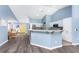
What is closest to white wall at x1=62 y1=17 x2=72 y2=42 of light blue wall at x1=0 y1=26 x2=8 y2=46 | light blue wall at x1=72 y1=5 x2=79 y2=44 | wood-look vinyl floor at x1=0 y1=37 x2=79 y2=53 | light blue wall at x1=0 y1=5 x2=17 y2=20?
light blue wall at x1=72 y1=5 x2=79 y2=44

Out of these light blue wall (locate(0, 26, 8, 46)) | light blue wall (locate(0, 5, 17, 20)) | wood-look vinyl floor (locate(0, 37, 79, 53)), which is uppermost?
light blue wall (locate(0, 5, 17, 20))

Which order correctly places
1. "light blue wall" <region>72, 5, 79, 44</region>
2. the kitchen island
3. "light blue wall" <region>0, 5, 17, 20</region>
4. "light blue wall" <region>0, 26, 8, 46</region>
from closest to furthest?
1. "light blue wall" <region>0, 5, 17, 20</region>
2. "light blue wall" <region>72, 5, 79, 44</region>
3. "light blue wall" <region>0, 26, 8, 46</region>
4. the kitchen island

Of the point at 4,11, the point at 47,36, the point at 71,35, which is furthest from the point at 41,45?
the point at 4,11

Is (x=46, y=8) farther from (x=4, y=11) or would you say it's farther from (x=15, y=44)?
(x=15, y=44)

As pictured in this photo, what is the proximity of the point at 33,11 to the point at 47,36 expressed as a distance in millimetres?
1387

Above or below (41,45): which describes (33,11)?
above

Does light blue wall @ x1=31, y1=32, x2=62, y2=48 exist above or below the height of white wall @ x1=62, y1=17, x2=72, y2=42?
below

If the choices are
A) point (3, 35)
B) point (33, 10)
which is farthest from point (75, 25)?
point (3, 35)

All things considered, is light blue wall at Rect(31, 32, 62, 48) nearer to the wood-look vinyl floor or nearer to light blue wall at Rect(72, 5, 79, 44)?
the wood-look vinyl floor

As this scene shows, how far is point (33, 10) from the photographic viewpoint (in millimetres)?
2676

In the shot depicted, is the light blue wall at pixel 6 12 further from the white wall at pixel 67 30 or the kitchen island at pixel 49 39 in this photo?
the white wall at pixel 67 30

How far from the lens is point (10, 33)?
2812 mm

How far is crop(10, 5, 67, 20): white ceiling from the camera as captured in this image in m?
2.66

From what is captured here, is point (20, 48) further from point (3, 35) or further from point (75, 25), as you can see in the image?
point (75, 25)
